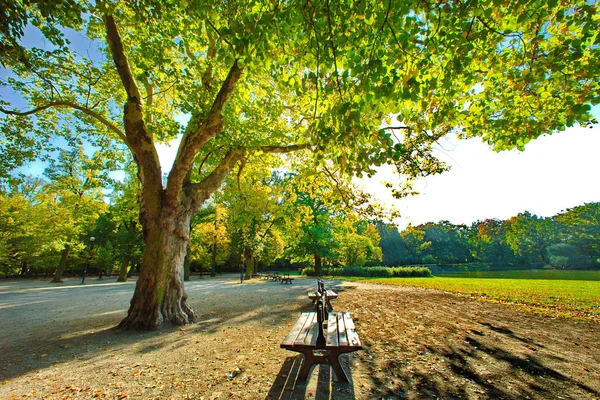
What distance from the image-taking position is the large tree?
11.4ft

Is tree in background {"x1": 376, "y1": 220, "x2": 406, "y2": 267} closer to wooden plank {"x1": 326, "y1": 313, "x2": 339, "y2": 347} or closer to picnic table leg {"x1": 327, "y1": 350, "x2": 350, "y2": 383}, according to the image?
wooden plank {"x1": 326, "y1": 313, "x2": 339, "y2": 347}

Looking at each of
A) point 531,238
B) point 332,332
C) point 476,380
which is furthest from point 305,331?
point 531,238

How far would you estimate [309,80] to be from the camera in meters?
4.14

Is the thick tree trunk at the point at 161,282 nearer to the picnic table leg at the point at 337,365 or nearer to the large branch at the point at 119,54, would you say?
the large branch at the point at 119,54

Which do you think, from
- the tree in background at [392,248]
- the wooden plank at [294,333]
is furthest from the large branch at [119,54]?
the tree in background at [392,248]

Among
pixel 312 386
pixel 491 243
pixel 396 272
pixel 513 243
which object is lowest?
pixel 396 272

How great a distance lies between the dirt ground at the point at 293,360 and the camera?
10.5 ft

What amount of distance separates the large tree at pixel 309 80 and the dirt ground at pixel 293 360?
162cm

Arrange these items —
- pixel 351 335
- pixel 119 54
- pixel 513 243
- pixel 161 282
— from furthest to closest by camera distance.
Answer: pixel 513 243
pixel 161 282
pixel 119 54
pixel 351 335

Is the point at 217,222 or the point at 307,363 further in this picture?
the point at 217,222

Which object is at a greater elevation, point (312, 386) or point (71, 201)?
point (71, 201)

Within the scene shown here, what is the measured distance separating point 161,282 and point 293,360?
416cm

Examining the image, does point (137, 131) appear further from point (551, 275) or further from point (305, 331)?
point (551, 275)

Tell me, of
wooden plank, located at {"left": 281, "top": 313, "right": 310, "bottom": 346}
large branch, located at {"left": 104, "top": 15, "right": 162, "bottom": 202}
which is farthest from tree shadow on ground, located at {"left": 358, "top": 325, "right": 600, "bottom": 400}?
large branch, located at {"left": 104, "top": 15, "right": 162, "bottom": 202}
